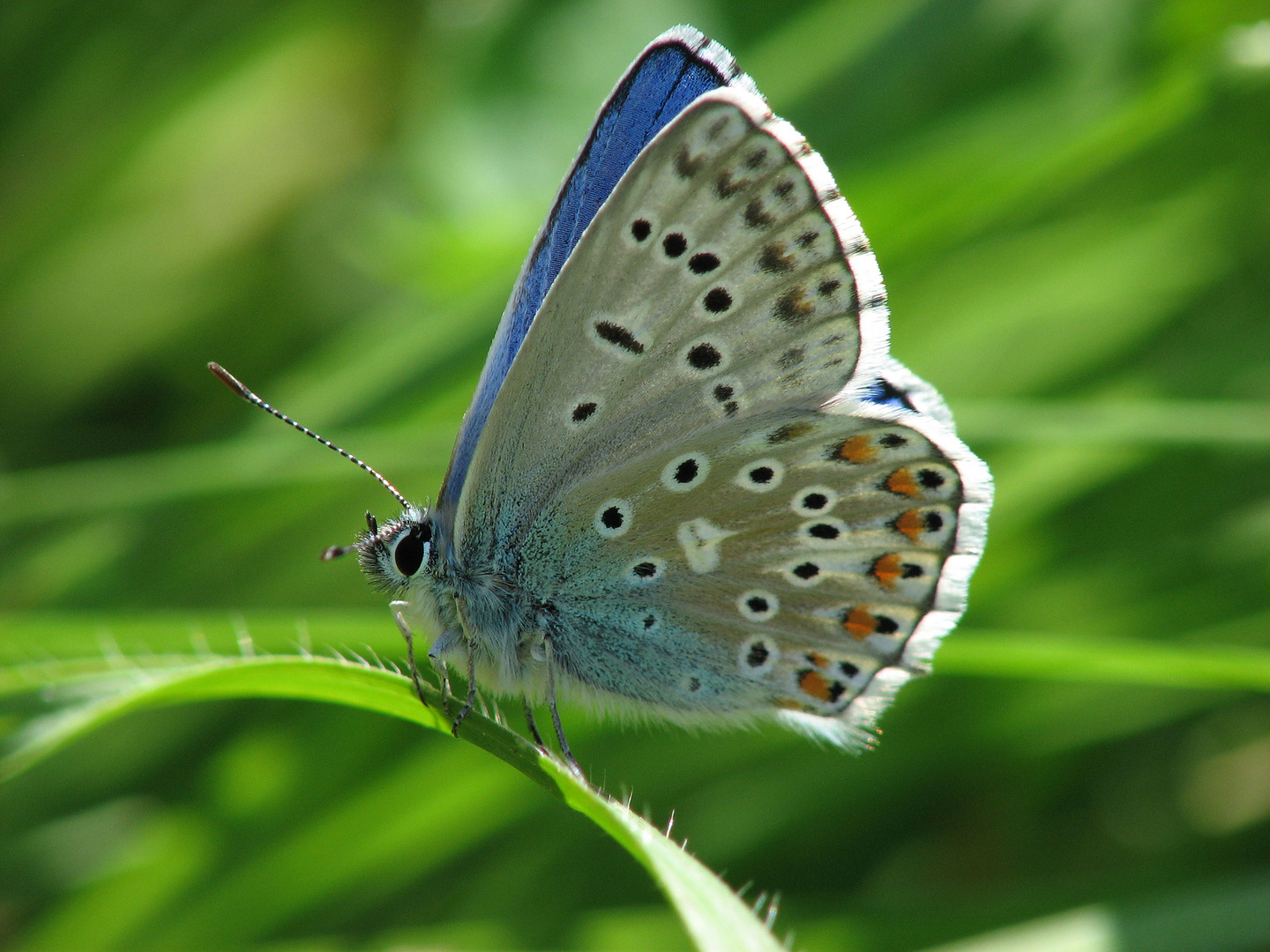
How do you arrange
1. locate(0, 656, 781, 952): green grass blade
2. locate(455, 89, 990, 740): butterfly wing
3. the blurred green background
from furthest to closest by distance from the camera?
1. the blurred green background
2. locate(455, 89, 990, 740): butterfly wing
3. locate(0, 656, 781, 952): green grass blade

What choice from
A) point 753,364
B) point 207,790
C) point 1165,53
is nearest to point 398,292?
point 207,790

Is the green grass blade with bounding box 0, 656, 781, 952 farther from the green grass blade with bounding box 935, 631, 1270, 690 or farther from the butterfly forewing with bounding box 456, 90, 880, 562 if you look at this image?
the green grass blade with bounding box 935, 631, 1270, 690

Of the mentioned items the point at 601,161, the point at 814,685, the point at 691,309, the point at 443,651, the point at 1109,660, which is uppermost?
the point at 601,161

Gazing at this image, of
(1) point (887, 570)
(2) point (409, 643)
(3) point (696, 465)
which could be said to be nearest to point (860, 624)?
(1) point (887, 570)

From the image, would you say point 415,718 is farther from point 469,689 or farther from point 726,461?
point 726,461

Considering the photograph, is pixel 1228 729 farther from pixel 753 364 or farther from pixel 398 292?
pixel 398 292

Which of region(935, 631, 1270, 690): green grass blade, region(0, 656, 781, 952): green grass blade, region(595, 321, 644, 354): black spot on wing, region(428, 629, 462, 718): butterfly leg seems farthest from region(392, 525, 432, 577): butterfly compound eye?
region(935, 631, 1270, 690): green grass blade

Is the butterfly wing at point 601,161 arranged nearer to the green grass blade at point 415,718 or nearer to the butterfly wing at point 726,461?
the butterfly wing at point 726,461
